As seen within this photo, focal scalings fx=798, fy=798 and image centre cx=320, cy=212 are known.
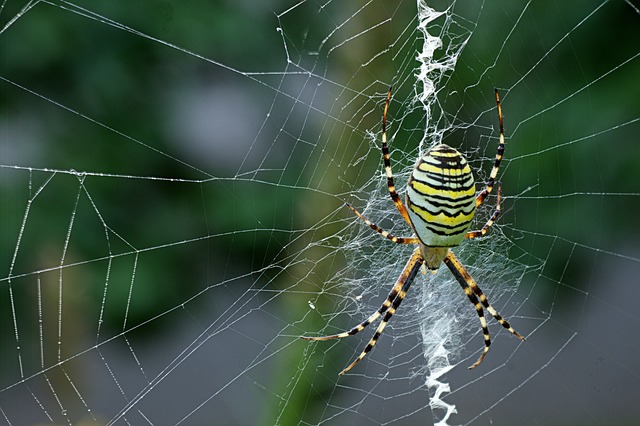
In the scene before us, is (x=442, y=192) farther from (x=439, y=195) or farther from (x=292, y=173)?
(x=292, y=173)

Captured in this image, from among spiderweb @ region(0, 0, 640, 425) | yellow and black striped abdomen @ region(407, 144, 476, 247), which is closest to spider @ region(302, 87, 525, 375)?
yellow and black striped abdomen @ region(407, 144, 476, 247)

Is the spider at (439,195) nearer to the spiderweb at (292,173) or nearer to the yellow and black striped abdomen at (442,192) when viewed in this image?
the yellow and black striped abdomen at (442,192)

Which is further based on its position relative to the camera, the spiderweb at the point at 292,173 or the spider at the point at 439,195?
the spiderweb at the point at 292,173

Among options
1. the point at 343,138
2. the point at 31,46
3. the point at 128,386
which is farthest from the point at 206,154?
the point at 128,386

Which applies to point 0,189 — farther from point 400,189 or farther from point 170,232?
point 400,189

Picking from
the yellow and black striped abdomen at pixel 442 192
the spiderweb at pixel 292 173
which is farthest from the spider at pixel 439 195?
the spiderweb at pixel 292 173

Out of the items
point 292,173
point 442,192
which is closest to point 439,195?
point 442,192
